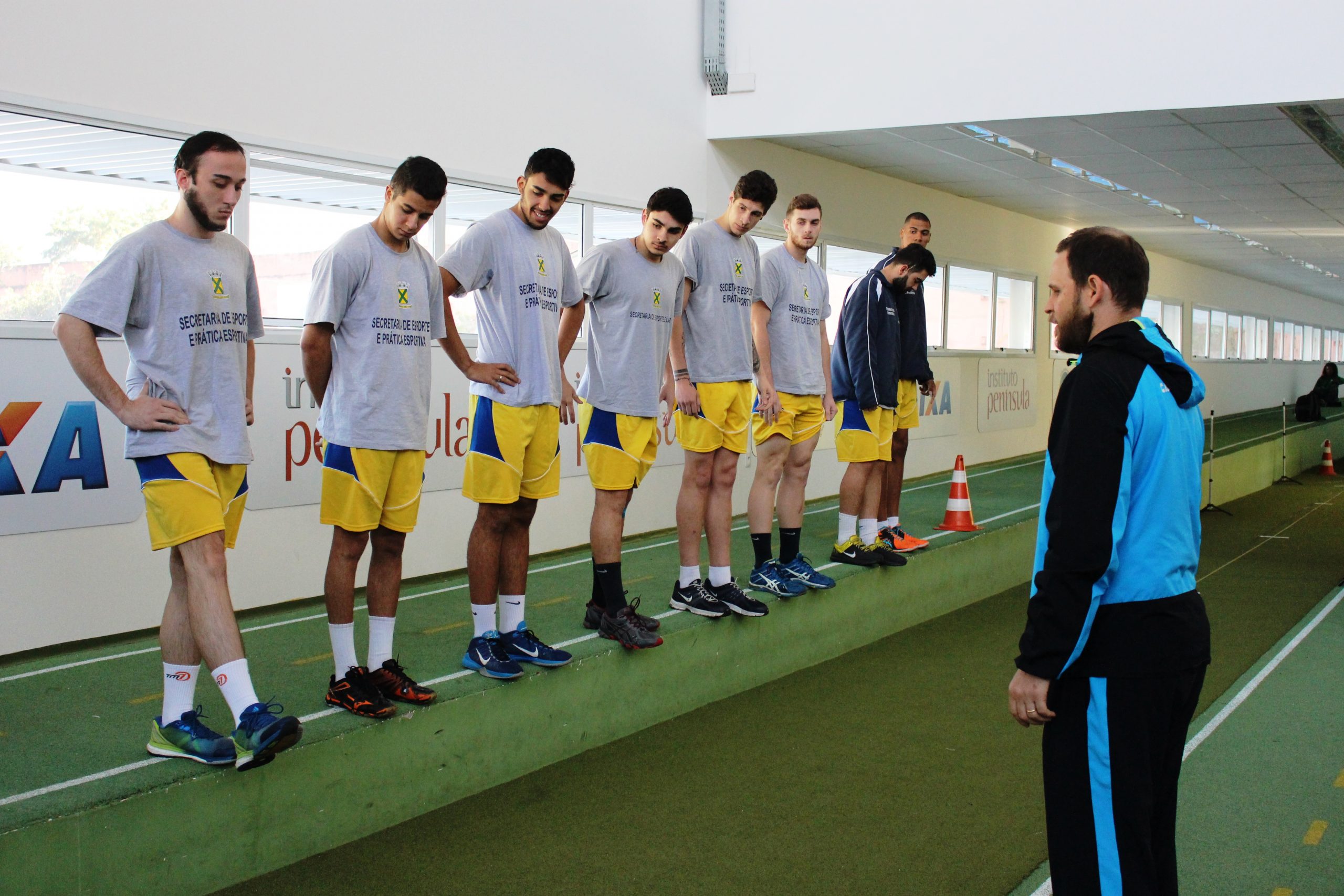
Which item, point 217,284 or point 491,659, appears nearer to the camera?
point 217,284

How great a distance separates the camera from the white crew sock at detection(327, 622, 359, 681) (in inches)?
127

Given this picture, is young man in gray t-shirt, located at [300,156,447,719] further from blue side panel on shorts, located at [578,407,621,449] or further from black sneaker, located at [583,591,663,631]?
black sneaker, located at [583,591,663,631]

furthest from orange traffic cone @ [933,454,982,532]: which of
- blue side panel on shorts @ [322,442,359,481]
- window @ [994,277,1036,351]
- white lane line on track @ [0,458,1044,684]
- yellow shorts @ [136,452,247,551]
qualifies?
window @ [994,277,1036,351]

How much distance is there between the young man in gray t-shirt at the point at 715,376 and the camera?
4.29 metres

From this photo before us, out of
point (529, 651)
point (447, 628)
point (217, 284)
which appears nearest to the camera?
point (217, 284)

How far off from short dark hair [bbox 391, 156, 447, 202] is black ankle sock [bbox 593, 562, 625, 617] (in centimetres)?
157

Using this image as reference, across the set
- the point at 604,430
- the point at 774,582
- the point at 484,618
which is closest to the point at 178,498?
the point at 484,618

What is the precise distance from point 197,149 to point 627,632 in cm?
218

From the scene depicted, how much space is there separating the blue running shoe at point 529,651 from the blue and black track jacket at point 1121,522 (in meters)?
2.07

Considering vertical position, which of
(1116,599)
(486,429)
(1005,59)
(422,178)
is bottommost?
(1116,599)

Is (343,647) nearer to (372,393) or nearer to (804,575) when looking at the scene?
(372,393)

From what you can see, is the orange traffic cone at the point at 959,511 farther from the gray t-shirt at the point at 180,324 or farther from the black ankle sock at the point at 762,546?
the gray t-shirt at the point at 180,324

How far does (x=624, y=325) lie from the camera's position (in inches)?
155

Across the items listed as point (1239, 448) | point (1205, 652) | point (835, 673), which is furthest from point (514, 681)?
point (1239, 448)
